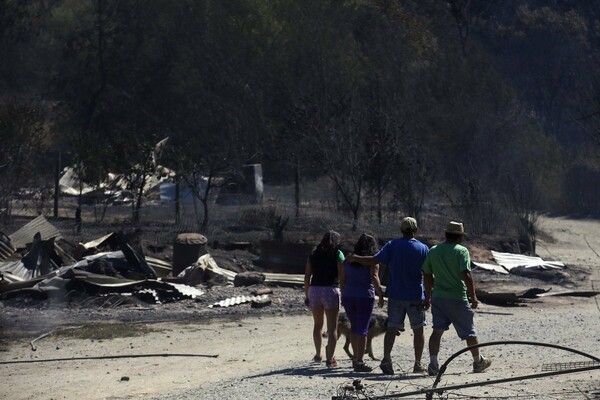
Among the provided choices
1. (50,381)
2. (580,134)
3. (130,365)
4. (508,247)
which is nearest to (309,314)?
(130,365)

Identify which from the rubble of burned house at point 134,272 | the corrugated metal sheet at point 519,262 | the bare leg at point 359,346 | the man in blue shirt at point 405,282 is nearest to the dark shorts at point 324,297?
the bare leg at point 359,346

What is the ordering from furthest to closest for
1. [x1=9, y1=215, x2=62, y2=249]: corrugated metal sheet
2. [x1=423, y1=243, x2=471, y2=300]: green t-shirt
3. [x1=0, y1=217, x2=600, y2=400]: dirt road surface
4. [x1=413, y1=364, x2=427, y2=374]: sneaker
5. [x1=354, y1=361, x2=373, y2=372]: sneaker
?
[x1=9, y1=215, x2=62, y2=249]: corrugated metal sheet, [x1=354, y1=361, x2=373, y2=372]: sneaker, [x1=413, y1=364, x2=427, y2=374]: sneaker, [x1=423, y1=243, x2=471, y2=300]: green t-shirt, [x1=0, y1=217, x2=600, y2=400]: dirt road surface

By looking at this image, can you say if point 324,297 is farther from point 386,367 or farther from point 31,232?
point 31,232

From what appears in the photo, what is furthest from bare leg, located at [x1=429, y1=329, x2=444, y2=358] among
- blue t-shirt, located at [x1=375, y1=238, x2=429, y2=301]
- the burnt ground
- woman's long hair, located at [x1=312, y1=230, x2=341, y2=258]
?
the burnt ground

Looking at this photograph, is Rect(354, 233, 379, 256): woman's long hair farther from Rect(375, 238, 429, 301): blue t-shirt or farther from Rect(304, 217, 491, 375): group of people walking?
Rect(375, 238, 429, 301): blue t-shirt

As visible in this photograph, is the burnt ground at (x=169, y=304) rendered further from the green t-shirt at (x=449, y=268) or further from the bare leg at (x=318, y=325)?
the green t-shirt at (x=449, y=268)

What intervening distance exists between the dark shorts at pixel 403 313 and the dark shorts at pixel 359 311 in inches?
11.7

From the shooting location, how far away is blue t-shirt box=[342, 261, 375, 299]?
459 inches

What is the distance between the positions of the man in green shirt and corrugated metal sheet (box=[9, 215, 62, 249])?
13.0m

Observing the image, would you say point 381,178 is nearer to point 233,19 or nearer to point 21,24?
point 233,19

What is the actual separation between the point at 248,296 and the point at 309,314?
138 centimetres

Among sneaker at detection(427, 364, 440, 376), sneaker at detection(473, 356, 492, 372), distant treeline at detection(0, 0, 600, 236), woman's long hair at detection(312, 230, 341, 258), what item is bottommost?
sneaker at detection(427, 364, 440, 376)

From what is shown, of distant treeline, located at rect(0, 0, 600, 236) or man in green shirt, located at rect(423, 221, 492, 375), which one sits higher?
distant treeline, located at rect(0, 0, 600, 236)

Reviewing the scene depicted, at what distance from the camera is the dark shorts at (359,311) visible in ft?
38.4
